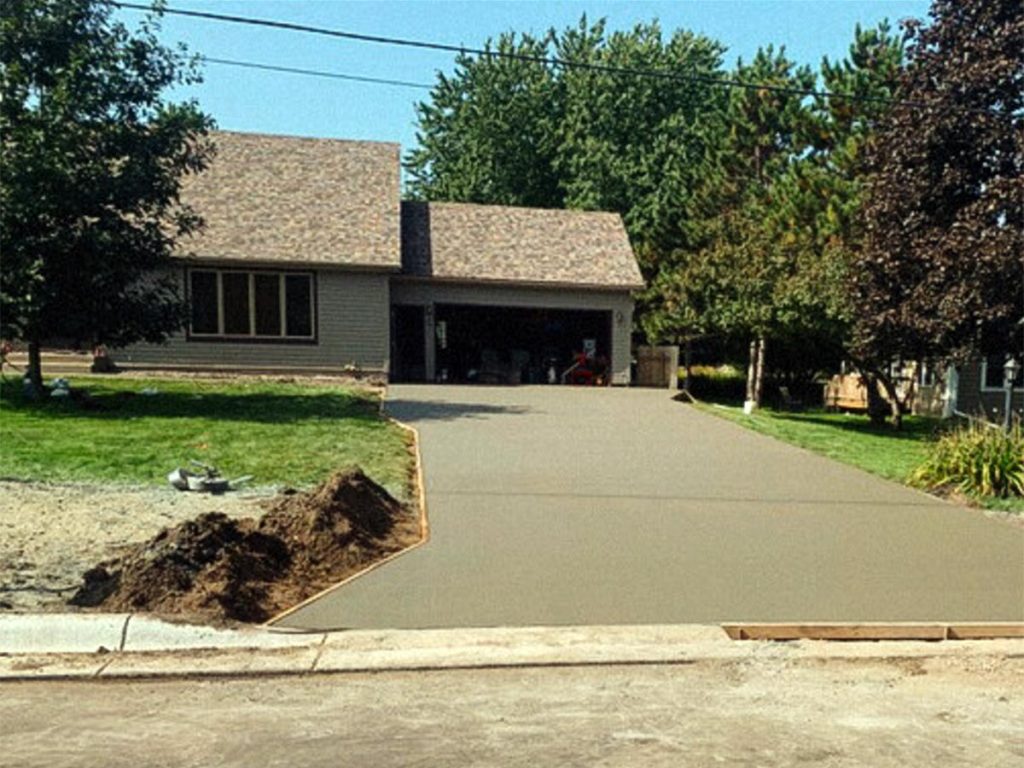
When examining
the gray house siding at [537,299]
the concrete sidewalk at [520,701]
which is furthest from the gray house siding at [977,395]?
the concrete sidewalk at [520,701]

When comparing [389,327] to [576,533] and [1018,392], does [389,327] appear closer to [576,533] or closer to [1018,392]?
[576,533]

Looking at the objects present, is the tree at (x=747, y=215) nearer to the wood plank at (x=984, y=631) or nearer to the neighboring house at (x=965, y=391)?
the neighboring house at (x=965, y=391)

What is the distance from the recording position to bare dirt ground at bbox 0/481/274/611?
6.01 metres

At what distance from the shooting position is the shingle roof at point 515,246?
2455 cm

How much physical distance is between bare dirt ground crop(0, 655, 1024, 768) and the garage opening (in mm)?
22645

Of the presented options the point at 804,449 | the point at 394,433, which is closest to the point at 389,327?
the point at 394,433

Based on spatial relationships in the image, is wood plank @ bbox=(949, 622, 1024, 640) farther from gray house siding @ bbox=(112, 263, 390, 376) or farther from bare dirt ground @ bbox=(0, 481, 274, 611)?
gray house siding @ bbox=(112, 263, 390, 376)

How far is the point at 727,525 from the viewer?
8.52 meters

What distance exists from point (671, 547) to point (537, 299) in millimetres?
17735

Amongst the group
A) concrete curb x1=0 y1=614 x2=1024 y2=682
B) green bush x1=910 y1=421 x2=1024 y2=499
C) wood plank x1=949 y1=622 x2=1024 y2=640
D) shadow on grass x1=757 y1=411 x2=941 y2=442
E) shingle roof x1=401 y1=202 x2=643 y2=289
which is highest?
shingle roof x1=401 y1=202 x2=643 y2=289

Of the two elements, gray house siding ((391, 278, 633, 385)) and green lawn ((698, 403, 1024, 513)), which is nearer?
green lawn ((698, 403, 1024, 513))

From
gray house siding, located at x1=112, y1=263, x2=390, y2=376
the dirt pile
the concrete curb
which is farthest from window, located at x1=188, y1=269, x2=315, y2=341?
the concrete curb

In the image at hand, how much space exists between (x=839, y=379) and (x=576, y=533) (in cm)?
2530

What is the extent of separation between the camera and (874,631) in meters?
5.81
